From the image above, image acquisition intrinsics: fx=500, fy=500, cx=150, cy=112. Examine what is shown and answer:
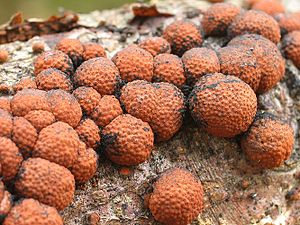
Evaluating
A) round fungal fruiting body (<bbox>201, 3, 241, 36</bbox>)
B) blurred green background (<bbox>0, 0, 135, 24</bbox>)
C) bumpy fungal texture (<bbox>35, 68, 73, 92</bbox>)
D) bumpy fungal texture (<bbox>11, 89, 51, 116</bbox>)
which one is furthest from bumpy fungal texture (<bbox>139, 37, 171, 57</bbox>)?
blurred green background (<bbox>0, 0, 135, 24</bbox>)

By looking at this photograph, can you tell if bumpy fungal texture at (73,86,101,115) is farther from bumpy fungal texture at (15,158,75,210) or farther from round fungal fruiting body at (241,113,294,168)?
round fungal fruiting body at (241,113,294,168)

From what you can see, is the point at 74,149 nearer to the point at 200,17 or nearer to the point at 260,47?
the point at 260,47

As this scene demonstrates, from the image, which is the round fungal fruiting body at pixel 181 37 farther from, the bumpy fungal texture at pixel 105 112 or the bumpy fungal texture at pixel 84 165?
the bumpy fungal texture at pixel 84 165

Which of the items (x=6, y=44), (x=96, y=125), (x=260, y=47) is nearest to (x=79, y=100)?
(x=96, y=125)

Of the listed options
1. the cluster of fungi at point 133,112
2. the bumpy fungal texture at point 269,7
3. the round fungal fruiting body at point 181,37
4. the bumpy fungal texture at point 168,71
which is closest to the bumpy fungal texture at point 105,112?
the cluster of fungi at point 133,112

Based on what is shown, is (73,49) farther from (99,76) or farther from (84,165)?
(84,165)

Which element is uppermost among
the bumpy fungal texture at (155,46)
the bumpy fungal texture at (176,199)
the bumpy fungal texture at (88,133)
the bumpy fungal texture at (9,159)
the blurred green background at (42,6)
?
the bumpy fungal texture at (155,46)

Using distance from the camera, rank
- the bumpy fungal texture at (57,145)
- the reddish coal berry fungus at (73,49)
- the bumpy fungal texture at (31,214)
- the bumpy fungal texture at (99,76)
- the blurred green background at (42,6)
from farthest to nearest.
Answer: the blurred green background at (42,6), the reddish coal berry fungus at (73,49), the bumpy fungal texture at (99,76), the bumpy fungal texture at (57,145), the bumpy fungal texture at (31,214)
